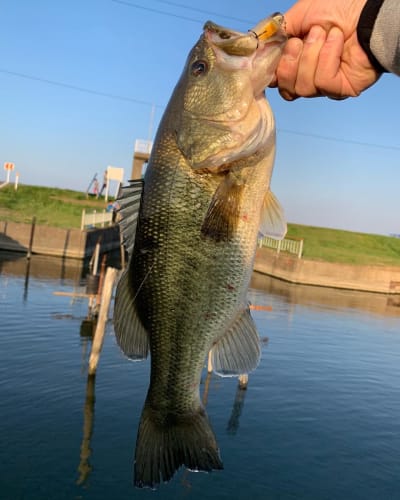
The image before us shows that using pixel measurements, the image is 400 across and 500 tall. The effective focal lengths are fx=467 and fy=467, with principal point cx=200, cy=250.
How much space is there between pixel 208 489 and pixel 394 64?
348 inches

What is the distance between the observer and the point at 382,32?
2135mm

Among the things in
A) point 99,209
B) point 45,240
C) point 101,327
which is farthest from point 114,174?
point 101,327

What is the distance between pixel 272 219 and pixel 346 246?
152 ft

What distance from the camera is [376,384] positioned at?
51.7 feet

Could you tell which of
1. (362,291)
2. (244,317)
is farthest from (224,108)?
(362,291)

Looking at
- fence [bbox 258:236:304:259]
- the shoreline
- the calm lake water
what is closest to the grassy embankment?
fence [bbox 258:236:304:259]

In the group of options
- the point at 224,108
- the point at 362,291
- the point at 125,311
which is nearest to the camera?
the point at 224,108

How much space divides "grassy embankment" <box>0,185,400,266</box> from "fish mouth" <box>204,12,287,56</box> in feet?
111

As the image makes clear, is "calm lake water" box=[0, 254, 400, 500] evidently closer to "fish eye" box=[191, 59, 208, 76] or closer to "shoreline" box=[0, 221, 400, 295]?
"fish eye" box=[191, 59, 208, 76]

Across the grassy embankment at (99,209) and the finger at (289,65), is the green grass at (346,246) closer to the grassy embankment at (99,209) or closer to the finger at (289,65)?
the grassy embankment at (99,209)

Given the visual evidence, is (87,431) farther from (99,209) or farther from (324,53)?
(99,209)

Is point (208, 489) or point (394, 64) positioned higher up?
point (394, 64)

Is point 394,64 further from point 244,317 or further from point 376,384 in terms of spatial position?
point 376,384

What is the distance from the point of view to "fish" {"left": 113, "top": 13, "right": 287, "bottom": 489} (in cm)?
232
